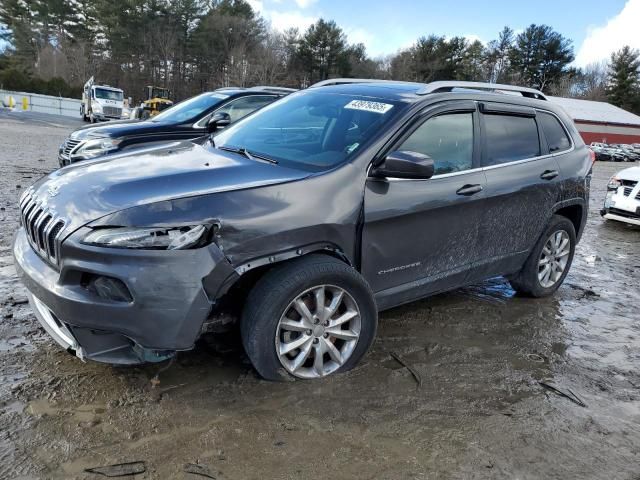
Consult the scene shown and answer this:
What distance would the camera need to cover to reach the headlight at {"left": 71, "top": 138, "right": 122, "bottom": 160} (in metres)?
6.71

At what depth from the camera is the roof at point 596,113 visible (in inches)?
2243

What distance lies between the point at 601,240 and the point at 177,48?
61.6 metres

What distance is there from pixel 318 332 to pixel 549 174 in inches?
107

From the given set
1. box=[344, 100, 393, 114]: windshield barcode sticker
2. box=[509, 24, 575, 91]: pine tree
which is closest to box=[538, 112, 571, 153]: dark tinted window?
box=[344, 100, 393, 114]: windshield barcode sticker

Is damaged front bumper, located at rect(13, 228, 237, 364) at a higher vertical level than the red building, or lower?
lower

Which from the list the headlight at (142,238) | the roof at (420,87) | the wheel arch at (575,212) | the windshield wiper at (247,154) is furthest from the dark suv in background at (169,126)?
the headlight at (142,238)

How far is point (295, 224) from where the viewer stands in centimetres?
293

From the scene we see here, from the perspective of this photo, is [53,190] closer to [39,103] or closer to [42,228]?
[42,228]

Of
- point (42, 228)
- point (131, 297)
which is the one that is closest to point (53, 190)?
point (42, 228)

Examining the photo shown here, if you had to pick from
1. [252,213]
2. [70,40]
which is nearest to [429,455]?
[252,213]

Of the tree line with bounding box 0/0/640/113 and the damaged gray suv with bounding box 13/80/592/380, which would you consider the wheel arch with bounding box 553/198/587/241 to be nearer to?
the damaged gray suv with bounding box 13/80/592/380

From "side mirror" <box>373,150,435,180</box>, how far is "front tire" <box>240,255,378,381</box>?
0.66 meters

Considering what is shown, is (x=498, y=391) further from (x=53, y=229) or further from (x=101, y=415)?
(x=53, y=229)

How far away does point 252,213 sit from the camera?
2.79 metres
